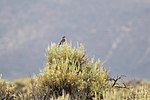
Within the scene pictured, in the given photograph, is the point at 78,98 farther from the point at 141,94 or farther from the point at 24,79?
the point at 24,79

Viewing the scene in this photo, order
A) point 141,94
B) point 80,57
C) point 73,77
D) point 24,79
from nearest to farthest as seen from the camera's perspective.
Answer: point 141,94 → point 73,77 → point 80,57 → point 24,79

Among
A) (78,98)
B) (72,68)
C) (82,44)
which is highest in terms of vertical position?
(82,44)

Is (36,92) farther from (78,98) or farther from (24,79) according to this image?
(24,79)

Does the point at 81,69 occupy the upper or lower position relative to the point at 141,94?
upper

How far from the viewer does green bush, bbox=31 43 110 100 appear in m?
16.4

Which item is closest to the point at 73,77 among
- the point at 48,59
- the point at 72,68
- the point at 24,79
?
the point at 72,68

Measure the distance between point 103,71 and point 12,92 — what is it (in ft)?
9.48

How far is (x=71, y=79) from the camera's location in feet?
54.2

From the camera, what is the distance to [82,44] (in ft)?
58.4

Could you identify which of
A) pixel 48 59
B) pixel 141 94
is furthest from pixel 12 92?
pixel 141 94

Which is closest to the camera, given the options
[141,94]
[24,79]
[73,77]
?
[141,94]

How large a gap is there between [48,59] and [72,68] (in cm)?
124

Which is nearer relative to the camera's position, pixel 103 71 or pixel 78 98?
pixel 78 98

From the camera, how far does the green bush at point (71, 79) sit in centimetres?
1644
